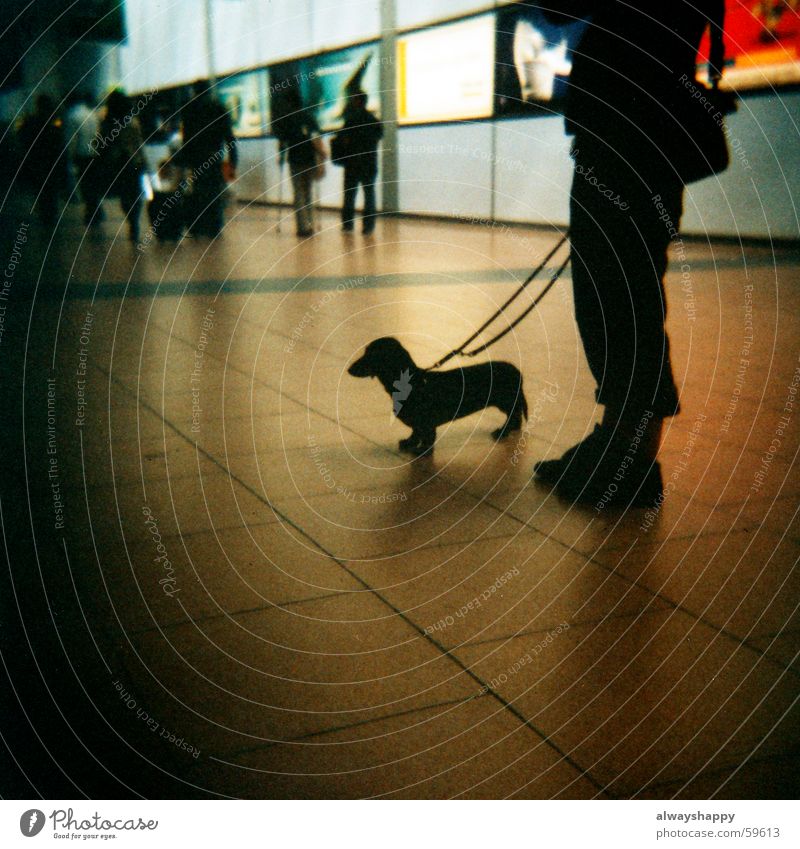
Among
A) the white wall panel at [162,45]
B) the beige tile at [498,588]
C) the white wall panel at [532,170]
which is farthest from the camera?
the beige tile at [498,588]

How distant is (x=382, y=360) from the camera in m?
1.27

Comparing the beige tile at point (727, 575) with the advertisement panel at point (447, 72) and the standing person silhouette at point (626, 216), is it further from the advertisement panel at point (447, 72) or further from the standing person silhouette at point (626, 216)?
the advertisement panel at point (447, 72)

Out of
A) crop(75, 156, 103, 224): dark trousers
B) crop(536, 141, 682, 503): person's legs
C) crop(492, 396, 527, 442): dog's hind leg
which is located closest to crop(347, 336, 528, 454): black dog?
crop(492, 396, 527, 442): dog's hind leg

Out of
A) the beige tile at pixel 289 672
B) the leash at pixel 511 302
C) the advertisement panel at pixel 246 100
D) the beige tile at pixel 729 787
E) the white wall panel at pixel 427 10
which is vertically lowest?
the beige tile at pixel 729 787

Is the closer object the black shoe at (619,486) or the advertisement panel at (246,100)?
A: the advertisement panel at (246,100)

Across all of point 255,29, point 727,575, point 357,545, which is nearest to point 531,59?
point 255,29

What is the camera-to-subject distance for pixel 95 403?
3.87 feet

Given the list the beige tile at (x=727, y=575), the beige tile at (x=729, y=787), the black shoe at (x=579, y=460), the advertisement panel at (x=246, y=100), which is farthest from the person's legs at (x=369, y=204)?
the beige tile at (x=729, y=787)

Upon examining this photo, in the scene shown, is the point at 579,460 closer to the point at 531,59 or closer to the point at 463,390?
the point at 463,390

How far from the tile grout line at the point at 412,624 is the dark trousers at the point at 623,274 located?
1.29 feet

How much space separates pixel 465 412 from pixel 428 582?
0.24 meters

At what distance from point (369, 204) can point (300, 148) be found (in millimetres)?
106

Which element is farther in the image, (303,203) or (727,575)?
(727,575)

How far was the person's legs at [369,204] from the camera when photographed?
1202 millimetres
